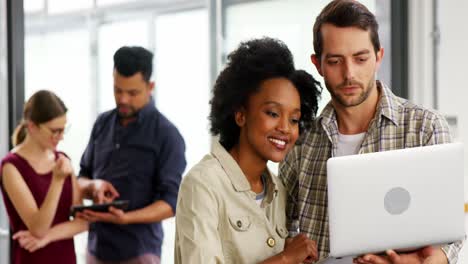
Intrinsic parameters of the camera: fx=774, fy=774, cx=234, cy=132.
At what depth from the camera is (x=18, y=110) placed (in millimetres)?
2494

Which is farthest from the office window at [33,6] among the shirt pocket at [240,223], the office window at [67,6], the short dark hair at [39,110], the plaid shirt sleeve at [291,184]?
the shirt pocket at [240,223]

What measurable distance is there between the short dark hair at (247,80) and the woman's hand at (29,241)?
2.68 feet

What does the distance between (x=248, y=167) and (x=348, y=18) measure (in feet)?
1.45

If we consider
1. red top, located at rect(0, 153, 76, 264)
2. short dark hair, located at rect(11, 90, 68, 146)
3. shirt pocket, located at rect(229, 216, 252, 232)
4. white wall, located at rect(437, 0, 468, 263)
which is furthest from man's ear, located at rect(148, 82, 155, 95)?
A: white wall, located at rect(437, 0, 468, 263)

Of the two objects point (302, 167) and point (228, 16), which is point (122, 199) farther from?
point (228, 16)

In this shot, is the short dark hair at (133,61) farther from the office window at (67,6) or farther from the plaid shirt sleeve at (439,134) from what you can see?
the plaid shirt sleeve at (439,134)

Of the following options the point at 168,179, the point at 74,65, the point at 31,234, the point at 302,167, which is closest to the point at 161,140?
the point at 168,179

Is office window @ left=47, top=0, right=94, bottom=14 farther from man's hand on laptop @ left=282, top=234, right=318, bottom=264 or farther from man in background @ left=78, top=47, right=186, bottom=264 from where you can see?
man's hand on laptop @ left=282, top=234, right=318, bottom=264

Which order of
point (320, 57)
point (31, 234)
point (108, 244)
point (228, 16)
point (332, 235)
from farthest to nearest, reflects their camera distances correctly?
point (228, 16) → point (108, 244) → point (31, 234) → point (320, 57) → point (332, 235)

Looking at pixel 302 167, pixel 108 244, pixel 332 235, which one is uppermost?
pixel 302 167

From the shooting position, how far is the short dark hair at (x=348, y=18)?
1.90 m

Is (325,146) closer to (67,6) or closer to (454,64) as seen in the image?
(67,6)

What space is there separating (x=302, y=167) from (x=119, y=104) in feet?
2.99

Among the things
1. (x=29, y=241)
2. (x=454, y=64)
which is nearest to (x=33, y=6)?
(x=29, y=241)
